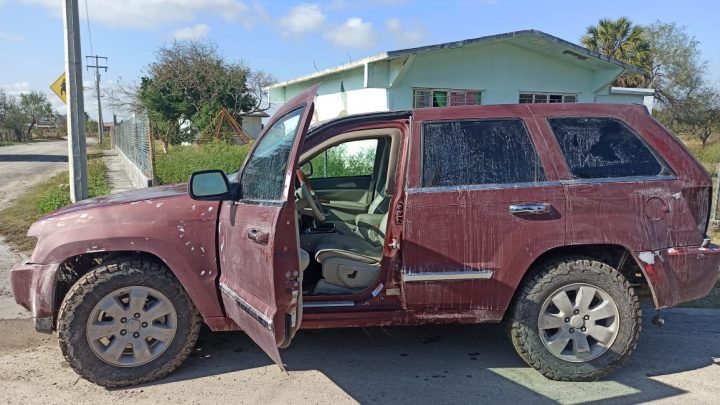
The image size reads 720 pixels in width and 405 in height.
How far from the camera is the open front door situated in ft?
9.66

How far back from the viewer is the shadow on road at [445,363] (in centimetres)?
362

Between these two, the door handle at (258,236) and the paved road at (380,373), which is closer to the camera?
the door handle at (258,236)

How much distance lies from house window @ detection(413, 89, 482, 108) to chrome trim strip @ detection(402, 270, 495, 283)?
966 centimetres

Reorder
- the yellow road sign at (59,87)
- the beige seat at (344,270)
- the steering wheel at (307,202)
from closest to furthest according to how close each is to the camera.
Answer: the beige seat at (344,270)
the steering wheel at (307,202)
the yellow road sign at (59,87)

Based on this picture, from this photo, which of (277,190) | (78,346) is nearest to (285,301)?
(277,190)

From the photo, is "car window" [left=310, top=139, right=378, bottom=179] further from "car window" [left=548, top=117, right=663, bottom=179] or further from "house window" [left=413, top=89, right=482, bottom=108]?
"car window" [left=548, top=117, right=663, bottom=179]

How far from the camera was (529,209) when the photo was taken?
3.68 m

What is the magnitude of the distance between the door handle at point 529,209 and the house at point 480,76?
8.36 metres

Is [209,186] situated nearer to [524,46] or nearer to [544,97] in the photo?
[524,46]

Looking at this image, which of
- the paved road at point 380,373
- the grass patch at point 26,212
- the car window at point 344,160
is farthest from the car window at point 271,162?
the grass patch at point 26,212

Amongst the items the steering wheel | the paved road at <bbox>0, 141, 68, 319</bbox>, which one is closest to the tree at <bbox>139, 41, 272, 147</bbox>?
the paved road at <bbox>0, 141, 68, 319</bbox>

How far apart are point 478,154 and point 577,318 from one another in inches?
53.8

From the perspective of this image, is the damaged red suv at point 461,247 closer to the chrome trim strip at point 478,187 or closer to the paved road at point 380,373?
the chrome trim strip at point 478,187

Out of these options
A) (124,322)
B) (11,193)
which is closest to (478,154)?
(124,322)
